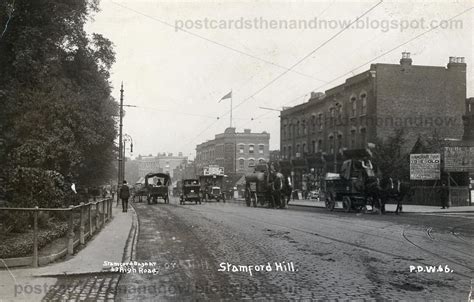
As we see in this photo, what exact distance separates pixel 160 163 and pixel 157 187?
4017 inches

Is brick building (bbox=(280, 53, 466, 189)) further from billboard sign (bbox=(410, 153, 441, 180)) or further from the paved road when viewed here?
the paved road

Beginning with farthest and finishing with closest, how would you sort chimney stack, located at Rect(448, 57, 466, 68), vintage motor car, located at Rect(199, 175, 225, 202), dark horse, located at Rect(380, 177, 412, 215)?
vintage motor car, located at Rect(199, 175, 225, 202), chimney stack, located at Rect(448, 57, 466, 68), dark horse, located at Rect(380, 177, 412, 215)

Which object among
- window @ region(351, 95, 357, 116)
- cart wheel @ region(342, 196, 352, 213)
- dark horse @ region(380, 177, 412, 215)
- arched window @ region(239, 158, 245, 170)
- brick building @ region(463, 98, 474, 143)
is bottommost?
cart wheel @ region(342, 196, 352, 213)

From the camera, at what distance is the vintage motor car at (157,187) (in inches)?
1414

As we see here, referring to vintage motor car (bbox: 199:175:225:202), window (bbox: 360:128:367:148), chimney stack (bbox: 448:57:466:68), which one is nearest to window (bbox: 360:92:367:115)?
window (bbox: 360:128:367:148)

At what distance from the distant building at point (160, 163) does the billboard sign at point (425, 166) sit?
4287 inches

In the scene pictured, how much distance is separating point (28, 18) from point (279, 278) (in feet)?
52.0

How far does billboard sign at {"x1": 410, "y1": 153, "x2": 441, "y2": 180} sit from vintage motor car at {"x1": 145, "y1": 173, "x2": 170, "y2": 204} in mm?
17388

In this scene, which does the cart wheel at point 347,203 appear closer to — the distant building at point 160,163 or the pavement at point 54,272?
the pavement at point 54,272

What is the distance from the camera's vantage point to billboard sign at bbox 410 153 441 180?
94.0 feet

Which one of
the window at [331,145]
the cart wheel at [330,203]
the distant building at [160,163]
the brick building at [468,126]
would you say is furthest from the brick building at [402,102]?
the distant building at [160,163]

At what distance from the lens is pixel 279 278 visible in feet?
24.4

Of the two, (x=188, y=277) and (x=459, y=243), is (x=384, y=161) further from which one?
(x=188, y=277)

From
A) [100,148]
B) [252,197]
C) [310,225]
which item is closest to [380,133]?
[252,197]
